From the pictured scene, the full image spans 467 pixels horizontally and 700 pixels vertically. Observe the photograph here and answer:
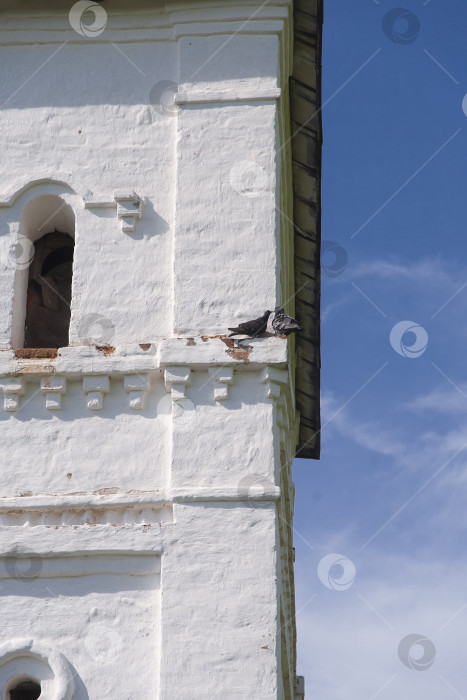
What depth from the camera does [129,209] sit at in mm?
11906

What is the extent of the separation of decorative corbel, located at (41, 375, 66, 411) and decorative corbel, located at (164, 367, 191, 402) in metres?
0.91

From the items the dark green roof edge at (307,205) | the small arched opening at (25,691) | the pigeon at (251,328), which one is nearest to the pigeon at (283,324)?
the pigeon at (251,328)

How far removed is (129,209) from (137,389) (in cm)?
187

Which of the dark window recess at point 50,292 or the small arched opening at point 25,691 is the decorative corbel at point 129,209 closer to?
the dark window recess at point 50,292

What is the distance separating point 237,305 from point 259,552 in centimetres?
227

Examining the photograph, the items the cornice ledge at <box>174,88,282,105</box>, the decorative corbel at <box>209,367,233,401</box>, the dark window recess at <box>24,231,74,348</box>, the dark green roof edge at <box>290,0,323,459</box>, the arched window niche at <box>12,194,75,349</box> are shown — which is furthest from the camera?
the dark green roof edge at <box>290,0,323,459</box>

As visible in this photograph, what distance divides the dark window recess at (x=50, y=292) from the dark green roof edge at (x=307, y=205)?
276 centimetres

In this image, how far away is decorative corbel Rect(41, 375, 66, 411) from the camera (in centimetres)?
1102

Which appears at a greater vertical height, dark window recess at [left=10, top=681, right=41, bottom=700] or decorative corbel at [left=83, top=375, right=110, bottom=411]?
decorative corbel at [left=83, top=375, right=110, bottom=411]

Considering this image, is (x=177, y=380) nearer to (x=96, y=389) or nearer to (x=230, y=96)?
(x=96, y=389)

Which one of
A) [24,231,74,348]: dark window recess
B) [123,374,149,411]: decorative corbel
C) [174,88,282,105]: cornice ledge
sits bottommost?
[123,374,149,411]: decorative corbel

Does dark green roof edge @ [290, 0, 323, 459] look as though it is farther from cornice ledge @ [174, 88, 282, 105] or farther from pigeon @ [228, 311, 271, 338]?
pigeon @ [228, 311, 271, 338]

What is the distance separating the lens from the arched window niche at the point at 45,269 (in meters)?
12.2

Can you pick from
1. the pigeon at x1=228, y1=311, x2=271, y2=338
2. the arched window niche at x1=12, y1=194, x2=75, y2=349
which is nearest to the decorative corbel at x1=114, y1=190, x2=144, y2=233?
the arched window niche at x1=12, y1=194, x2=75, y2=349
